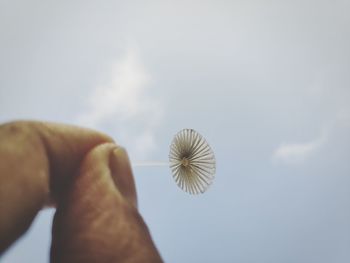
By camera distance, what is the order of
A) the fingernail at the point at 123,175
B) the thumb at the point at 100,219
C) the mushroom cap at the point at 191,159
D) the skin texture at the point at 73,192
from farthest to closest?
the mushroom cap at the point at 191,159 → the fingernail at the point at 123,175 → the thumb at the point at 100,219 → the skin texture at the point at 73,192

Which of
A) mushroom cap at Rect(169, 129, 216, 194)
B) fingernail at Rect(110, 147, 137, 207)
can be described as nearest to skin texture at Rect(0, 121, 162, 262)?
fingernail at Rect(110, 147, 137, 207)

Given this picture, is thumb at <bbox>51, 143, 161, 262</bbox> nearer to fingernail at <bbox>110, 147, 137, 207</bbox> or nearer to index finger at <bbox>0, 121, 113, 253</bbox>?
fingernail at <bbox>110, 147, 137, 207</bbox>

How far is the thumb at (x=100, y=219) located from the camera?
4.24 meters

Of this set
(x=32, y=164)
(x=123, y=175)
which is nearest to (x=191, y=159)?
(x=123, y=175)

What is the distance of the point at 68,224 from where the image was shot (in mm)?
4500

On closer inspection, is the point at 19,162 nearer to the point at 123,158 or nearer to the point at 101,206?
the point at 101,206

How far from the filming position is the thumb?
424 cm

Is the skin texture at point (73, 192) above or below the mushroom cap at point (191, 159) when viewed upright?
below

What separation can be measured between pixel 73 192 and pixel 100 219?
1.84 feet

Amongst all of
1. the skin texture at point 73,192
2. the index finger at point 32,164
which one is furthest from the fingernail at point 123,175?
the index finger at point 32,164

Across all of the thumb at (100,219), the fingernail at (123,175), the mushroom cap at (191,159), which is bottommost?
the thumb at (100,219)

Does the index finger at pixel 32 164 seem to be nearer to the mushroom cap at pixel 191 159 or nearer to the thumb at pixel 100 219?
the thumb at pixel 100 219

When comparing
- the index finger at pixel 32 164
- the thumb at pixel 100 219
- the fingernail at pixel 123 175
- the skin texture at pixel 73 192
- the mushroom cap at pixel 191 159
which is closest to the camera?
the index finger at pixel 32 164

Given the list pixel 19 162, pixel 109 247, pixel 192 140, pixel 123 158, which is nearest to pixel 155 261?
pixel 109 247
